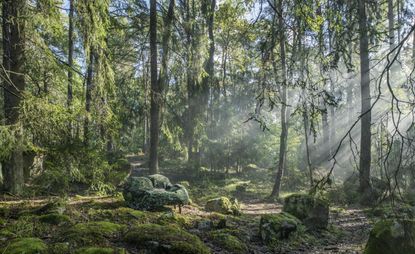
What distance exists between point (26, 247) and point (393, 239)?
4.97 meters

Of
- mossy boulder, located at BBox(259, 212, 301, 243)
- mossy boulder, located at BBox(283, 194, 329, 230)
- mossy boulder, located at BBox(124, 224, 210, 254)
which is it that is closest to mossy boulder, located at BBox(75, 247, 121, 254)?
mossy boulder, located at BBox(124, 224, 210, 254)

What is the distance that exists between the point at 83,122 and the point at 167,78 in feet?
19.7

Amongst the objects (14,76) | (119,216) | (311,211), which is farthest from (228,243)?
(14,76)

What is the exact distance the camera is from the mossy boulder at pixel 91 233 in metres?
4.75

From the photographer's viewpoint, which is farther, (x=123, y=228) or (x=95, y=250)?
(x=123, y=228)

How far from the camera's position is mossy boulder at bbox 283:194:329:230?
796 cm

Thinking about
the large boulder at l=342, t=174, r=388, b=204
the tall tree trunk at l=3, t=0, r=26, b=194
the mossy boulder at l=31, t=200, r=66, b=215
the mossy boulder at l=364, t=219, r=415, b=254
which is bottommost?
the large boulder at l=342, t=174, r=388, b=204

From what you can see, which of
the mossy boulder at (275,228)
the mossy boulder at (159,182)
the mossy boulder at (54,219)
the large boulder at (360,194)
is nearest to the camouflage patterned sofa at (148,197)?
the mossy boulder at (159,182)

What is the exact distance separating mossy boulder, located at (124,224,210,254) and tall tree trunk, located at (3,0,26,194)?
8.86 ft

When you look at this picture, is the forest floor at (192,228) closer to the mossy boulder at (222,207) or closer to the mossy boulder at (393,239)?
the mossy boulder at (222,207)

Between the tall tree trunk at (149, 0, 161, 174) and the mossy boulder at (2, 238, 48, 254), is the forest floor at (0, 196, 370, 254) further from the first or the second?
the tall tree trunk at (149, 0, 161, 174)

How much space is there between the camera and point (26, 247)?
4.15 metres

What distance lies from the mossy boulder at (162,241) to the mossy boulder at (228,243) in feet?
→ 1.87

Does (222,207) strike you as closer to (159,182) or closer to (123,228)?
(159,182)
